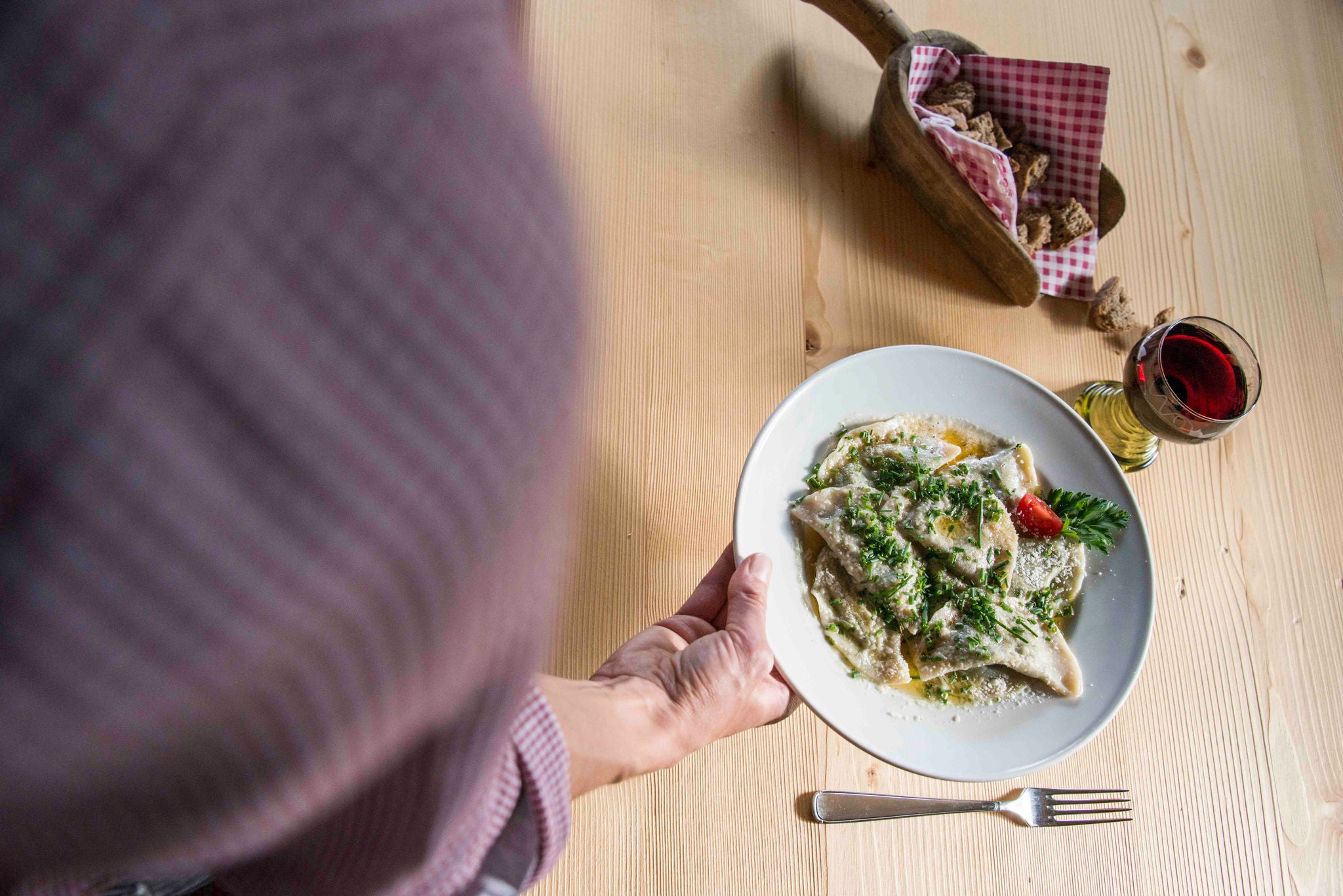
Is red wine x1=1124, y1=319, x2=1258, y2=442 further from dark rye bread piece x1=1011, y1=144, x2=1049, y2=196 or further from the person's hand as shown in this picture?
the person's hand

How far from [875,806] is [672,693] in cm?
30

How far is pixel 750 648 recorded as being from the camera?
827 mm

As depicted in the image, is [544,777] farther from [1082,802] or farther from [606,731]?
[1082,802]

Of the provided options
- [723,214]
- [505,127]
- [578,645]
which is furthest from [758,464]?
[505,127]

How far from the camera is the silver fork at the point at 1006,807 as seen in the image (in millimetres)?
914

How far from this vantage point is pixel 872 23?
1115mm

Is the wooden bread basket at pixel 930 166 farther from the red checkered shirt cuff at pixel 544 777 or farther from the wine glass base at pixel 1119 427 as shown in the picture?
the red checkered shirt cuff at pixel 544 777

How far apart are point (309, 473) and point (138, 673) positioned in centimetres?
5

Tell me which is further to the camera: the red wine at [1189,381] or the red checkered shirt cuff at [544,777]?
the red wine at [1189,381]

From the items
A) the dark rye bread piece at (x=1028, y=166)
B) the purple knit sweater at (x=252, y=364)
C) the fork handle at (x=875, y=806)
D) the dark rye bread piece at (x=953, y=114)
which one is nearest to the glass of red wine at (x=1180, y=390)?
the dark rye bread piece at (x=1028, y=166)

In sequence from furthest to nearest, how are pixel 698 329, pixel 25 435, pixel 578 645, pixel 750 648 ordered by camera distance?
pixel 698 329, pixel 578 645, pixel 750 648, pixel 25 435

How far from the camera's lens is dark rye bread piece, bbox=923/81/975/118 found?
1072 millimetres

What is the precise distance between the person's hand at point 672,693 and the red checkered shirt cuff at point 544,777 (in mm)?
204

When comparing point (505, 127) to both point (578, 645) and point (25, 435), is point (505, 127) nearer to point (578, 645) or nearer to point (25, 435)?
point (25, 435)
